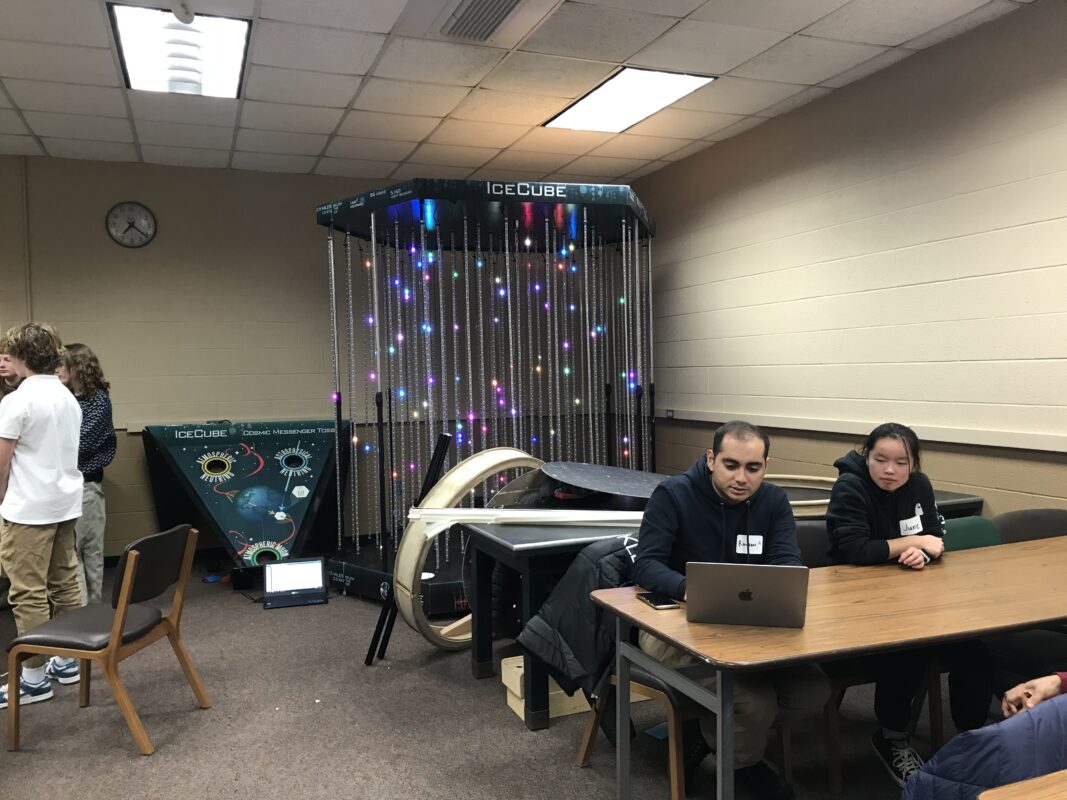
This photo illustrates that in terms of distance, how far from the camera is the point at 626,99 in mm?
4430

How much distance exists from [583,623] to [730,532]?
53cm

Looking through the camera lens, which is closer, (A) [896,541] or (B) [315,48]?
(A) [896,541]

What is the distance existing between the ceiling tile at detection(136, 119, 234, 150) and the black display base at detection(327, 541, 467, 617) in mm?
2674

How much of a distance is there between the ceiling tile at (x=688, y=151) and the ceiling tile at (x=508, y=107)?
1.16 meters

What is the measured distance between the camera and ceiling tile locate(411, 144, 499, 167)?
532cm

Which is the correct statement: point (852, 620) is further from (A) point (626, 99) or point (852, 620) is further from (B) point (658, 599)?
(A) point (626, 99)

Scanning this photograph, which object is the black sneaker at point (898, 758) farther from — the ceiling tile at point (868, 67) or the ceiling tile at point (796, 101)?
the ceiling tile at point (796, 101)

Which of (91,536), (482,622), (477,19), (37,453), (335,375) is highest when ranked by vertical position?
(477,19)

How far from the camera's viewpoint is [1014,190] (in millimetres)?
3471

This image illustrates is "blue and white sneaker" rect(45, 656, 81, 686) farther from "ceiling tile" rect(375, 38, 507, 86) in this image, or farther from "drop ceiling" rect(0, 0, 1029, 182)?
"ceiling tile" rect(375, 38, 507, 86)

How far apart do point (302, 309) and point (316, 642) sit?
9.22 ft

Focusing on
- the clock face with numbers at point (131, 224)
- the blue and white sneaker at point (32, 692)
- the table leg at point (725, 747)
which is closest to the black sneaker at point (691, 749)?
the table leg at point (725, 747)

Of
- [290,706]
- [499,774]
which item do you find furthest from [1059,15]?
[290,706]

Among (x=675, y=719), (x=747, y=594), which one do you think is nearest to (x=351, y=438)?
(x=675, y=719)
